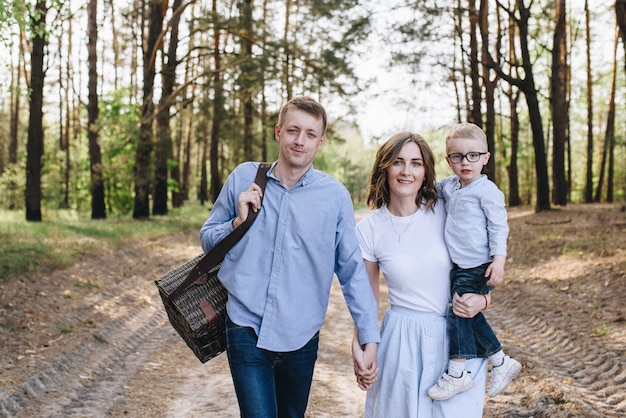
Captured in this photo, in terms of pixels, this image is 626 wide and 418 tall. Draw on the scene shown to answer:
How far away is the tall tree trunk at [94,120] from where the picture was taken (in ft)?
65.0

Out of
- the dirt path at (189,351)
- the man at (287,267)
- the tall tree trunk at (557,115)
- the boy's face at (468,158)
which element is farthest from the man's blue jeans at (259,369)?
the tall tree trunk at (557,115)

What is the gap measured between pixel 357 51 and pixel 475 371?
15298 millimetres

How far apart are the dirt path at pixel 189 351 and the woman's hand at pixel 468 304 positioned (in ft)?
7.39

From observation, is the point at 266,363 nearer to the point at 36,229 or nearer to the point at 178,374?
the point at 178,374

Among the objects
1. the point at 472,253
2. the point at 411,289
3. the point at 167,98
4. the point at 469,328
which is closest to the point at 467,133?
the point at 472,253

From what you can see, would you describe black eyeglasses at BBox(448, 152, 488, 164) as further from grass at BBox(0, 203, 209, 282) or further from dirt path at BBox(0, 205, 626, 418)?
grass at BBox(0, 203, 209, 282)

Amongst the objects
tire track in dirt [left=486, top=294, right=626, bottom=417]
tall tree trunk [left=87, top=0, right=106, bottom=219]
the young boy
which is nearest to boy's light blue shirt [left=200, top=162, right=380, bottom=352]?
the young boy

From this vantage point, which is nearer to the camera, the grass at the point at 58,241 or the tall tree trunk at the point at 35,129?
the grass at the point at 58,241

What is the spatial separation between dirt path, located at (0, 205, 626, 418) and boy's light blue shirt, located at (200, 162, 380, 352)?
2456 mm

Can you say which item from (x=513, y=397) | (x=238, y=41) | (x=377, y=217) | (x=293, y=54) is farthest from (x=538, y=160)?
(x=377, y=217)

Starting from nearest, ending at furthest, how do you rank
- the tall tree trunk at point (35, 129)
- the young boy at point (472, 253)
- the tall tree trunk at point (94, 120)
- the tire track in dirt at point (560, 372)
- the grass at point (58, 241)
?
the young boy at point (472, 253) < the tire track in dirt at point (560, 372) < the grass at point (58, 241) < the tall tree trunk at point (35, 129) < the tall tree trunk at point (94, 120)

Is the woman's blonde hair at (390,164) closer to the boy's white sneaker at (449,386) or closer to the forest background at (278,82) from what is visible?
the boy's white sneaker at (449,386)

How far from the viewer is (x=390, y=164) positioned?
307cm

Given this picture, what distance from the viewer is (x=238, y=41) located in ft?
67.9
